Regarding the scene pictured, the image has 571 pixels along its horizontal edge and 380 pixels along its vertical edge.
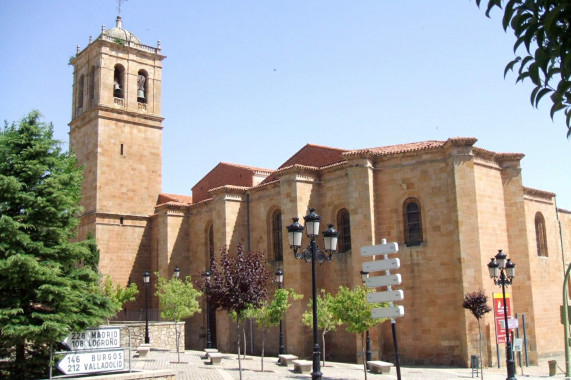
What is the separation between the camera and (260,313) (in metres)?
23.6

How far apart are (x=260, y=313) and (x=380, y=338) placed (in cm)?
515

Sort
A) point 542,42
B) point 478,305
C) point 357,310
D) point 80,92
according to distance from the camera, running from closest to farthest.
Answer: point 542,42
point 357,310
point 478,305
point 80,92

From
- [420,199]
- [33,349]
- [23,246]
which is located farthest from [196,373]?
[420,199]

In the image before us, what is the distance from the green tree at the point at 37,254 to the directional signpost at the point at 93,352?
0.98 ft

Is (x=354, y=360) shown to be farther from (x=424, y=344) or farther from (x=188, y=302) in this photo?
(x=188, y=302)

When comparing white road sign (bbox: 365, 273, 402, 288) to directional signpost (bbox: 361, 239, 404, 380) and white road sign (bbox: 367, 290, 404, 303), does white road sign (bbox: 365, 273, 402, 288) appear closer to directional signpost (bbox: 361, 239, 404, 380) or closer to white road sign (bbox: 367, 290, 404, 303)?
directional signpost (bbox: 361, 239, 404, 380)

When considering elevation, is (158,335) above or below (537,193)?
below

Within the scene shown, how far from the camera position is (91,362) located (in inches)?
556

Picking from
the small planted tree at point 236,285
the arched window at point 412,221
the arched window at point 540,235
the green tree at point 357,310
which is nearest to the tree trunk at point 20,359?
the small planted tree at point 236,285

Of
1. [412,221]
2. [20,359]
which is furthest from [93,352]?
[412,221]

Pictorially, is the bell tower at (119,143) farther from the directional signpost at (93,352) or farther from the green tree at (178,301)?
Result: the directional signpost at (93,352)

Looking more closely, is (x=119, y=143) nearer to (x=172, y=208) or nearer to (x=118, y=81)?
(x=118, y=81)

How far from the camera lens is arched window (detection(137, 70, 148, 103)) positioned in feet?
133

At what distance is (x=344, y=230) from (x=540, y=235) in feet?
34.7
